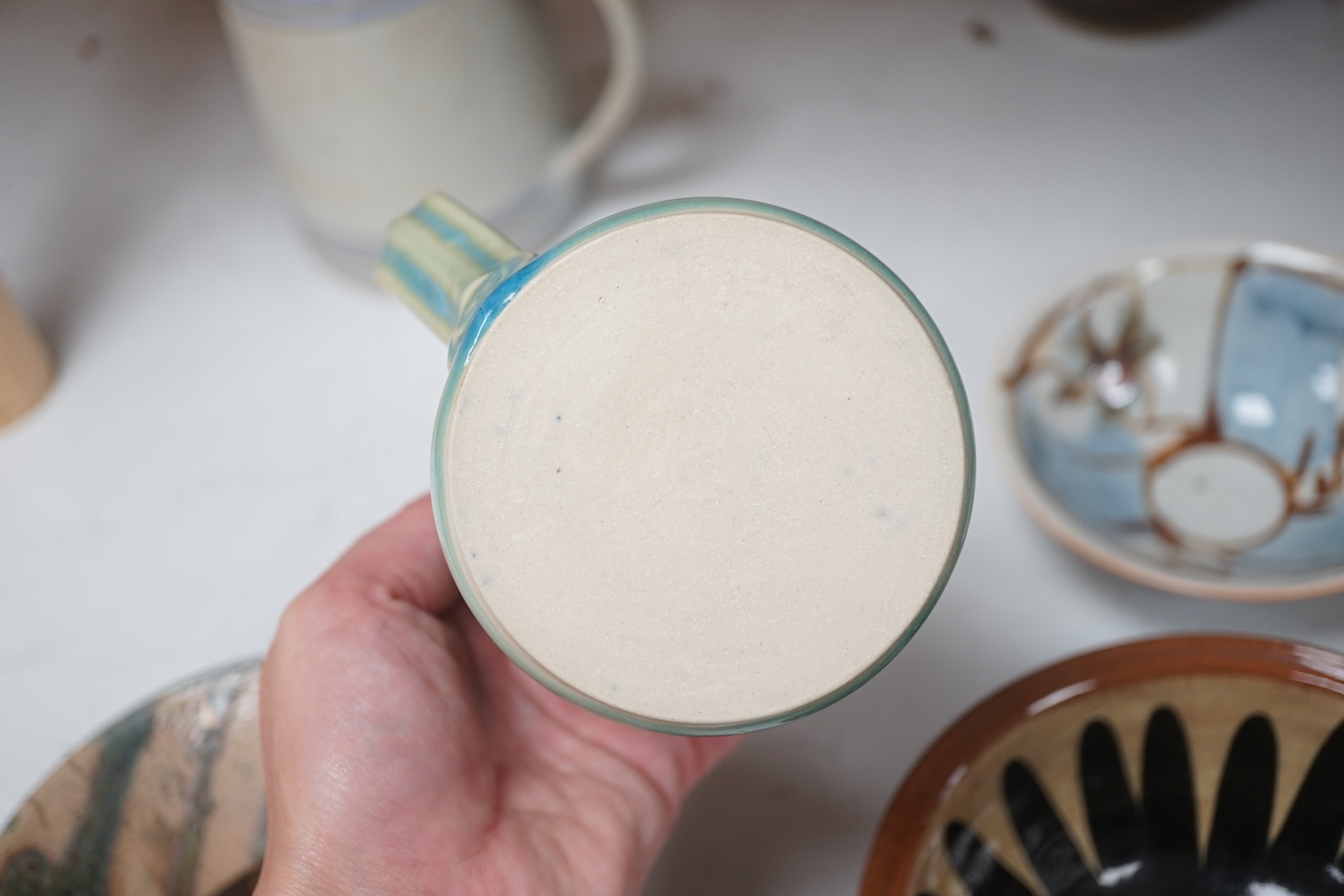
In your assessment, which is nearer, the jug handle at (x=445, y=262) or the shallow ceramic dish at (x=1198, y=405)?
the jug handle at (x=445, y=262)

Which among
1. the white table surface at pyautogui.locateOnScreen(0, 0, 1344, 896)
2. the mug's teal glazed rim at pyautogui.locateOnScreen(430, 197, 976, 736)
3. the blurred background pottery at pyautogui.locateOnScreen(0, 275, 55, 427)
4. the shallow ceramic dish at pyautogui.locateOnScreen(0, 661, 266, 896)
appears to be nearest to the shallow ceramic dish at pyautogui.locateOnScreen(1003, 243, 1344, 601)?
the white table surface at pyautogui.locateOnScreen(0, 0, 1344, 896)

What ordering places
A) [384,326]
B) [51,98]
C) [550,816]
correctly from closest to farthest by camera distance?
[550,816]
[384,326]
[51,98]

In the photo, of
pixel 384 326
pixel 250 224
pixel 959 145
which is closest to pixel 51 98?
pixel 250 224

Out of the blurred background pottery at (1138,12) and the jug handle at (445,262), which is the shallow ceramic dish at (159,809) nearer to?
the jug handle at (445,262)

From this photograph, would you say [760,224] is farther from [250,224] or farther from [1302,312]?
[250,224]

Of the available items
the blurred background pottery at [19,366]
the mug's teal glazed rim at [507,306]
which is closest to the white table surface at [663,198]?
the blurred background pottery at [19,366]

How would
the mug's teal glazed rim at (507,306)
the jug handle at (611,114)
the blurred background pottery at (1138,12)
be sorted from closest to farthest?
the mug's teal glazed rim at (507,306), the jug handle at (611,114), the blurred background pottery at (1138,12)

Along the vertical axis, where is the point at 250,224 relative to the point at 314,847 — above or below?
above
